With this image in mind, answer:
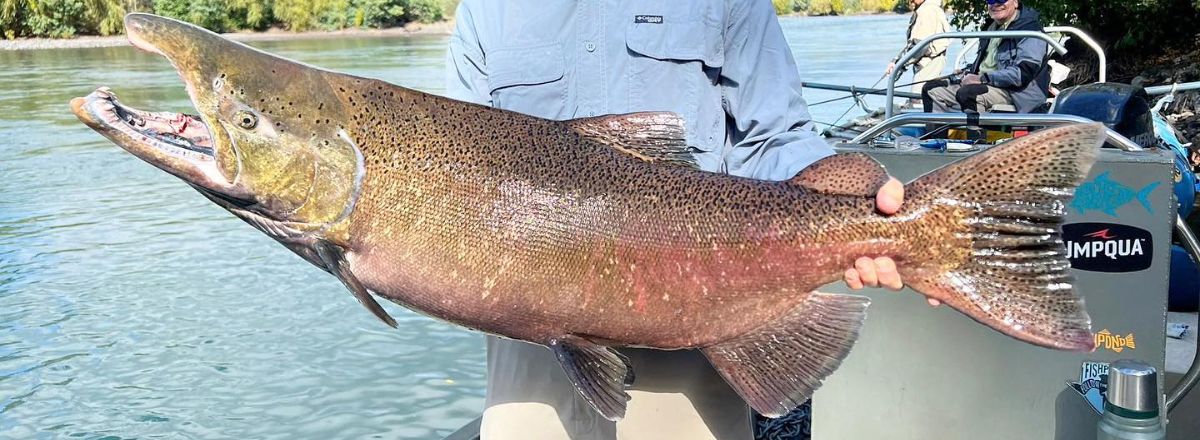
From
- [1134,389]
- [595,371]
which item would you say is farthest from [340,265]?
[1134,389]

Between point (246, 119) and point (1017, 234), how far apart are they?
1.54m

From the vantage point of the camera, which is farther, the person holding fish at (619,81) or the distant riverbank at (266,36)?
the distant riverbank at (266,36)

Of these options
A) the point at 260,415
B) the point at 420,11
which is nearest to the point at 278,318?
the point at 260,415

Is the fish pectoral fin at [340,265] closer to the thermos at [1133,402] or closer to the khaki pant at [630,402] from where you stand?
the khaki pant at [630,402]

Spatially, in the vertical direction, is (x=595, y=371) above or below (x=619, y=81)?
below

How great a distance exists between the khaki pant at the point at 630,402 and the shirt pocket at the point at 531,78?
621mm

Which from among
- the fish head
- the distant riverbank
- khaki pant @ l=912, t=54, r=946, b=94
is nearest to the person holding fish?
the fish head

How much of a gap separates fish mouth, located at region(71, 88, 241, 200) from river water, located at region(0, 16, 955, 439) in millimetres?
4711

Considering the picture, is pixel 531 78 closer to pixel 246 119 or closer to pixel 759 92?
pixel 759 92

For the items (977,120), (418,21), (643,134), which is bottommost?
(418,21)

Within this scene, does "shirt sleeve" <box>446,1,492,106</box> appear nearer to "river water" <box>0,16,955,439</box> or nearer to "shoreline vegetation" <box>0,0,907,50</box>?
"river water" <box>0,16,955,439</box>

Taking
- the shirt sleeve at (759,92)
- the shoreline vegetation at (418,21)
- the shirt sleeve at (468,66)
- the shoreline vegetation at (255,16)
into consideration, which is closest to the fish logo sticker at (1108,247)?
the shirt sleeve at (759,92)

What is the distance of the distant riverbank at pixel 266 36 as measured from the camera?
5062 centimetres

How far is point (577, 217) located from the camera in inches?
86.5
